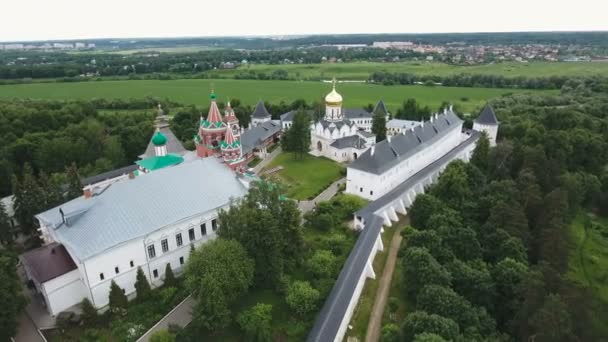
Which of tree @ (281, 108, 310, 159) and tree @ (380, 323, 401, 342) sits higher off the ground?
tree @ (281, 108, 310, 159)

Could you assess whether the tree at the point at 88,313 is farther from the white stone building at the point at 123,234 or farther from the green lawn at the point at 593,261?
the green lawn at the point at 593,261

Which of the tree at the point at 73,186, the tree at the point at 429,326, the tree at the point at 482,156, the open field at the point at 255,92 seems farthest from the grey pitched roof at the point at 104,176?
the open field at the point at 255,92

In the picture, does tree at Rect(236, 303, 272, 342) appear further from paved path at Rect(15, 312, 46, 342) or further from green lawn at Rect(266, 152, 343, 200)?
green lawn at Rect(266, 152, 343, 200)

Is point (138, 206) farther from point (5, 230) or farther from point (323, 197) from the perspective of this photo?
point (323, 197)

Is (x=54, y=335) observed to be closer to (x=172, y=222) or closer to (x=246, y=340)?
(x=172, y=222)

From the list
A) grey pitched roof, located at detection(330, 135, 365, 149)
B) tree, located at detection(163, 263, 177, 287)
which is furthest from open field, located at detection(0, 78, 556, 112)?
tree, located at detection(163, 263, 177, 287)

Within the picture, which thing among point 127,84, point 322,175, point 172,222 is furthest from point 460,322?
point 127,84
